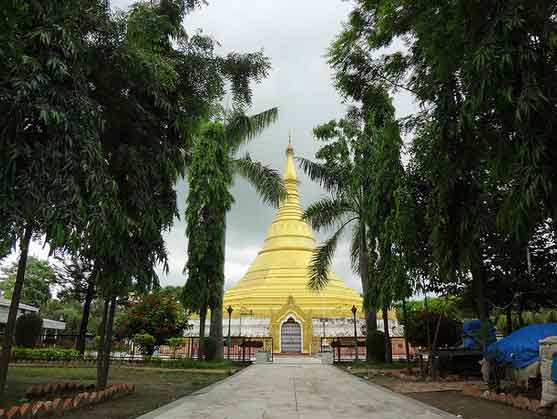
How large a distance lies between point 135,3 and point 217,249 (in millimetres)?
11545

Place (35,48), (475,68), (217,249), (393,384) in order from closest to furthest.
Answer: (475,68), (35,48), (393,384), (217,249)

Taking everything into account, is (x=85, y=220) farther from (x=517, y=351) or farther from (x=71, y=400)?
(x=517, y=351)

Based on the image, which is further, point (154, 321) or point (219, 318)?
point (154, 321)

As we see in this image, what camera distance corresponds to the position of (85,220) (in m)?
6.14

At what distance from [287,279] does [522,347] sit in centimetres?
2716

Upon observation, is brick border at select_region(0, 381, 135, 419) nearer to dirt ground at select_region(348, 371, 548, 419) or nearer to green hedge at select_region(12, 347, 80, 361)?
dirt ground at select_region(348, 371, 548, 419)

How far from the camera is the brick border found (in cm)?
582

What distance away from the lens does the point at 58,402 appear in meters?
6.67

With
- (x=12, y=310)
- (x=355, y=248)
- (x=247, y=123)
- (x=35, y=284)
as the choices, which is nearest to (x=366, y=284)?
(x=355, y=248)

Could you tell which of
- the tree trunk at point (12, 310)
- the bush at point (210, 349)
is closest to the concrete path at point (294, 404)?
the tree trunk at point (12, 310)

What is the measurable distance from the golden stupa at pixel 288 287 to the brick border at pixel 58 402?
21.9 meters

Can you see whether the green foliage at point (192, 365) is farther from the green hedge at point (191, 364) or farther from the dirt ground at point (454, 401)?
the dirt ground at point (454, 401)

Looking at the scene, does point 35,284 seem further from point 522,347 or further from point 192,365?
point 522,347

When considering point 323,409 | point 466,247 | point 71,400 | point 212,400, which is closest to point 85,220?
point 71,400
